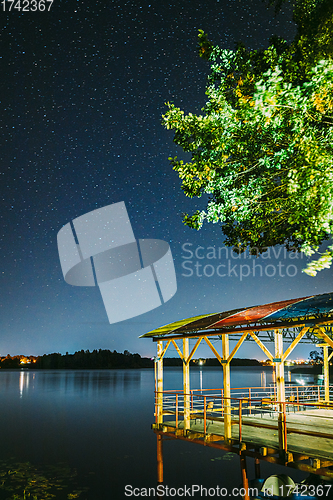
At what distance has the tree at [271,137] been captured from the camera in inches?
313

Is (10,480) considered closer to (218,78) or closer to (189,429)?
(189,429)

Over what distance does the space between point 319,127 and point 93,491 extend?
68.3ft

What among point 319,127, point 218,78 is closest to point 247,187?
point 319,127

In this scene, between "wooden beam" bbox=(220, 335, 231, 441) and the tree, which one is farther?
"wooden beam" bbox=(220, 335, 231, 441)

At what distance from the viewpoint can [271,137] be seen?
9625mm

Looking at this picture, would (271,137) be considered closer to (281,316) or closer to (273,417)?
(281,316)

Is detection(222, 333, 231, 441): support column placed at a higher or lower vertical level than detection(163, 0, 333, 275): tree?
lower

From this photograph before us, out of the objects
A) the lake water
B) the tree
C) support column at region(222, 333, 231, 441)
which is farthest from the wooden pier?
the lake water

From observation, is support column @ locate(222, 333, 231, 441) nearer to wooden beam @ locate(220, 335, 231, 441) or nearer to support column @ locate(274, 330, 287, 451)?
wooden beam @ locate(220, 335, 231, 441)

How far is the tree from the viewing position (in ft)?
26.1

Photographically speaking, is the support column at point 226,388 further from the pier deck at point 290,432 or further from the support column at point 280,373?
the support column at point 280,373

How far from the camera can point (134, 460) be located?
95.2 ft

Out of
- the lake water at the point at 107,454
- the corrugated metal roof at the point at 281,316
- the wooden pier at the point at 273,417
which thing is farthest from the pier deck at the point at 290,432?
the lake water at the point at 107,454

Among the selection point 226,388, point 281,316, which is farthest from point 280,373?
point 226,388
